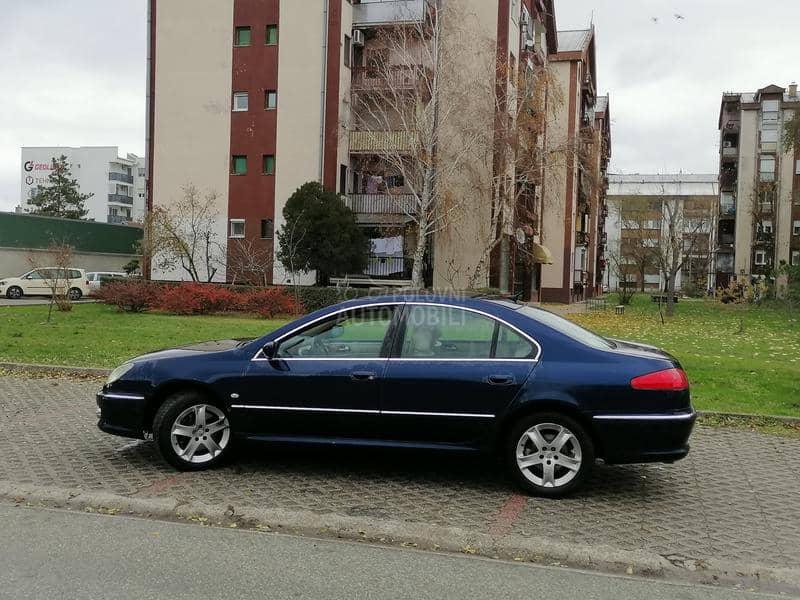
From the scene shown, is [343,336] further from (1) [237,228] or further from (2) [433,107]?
(1) [237,228]

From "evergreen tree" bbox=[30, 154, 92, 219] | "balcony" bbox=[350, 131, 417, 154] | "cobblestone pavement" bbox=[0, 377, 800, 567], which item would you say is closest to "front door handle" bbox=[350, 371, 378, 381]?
"cobblestone pavement" bbox=[0, 377, 800, 567]

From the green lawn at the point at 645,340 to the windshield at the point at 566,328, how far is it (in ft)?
11.7

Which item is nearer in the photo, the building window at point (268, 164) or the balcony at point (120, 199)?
the building window at point (268, 164)

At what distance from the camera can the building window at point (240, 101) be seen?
34969mm

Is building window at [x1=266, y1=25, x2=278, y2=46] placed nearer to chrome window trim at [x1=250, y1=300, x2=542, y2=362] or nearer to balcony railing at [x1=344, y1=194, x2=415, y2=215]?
balcony railing at [x1=344, y1=194, x2=415, y2=215]

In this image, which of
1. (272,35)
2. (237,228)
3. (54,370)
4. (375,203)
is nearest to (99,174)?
(237,228)

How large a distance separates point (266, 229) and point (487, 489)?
98.1 ft

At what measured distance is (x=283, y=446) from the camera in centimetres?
616

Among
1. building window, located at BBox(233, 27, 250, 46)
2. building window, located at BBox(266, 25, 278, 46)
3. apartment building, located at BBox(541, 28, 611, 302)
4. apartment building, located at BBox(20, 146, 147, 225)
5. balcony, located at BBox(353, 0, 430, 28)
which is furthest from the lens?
apartment building, located at BBox(20, 146, 147, 225)

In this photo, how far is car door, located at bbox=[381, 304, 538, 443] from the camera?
574cm

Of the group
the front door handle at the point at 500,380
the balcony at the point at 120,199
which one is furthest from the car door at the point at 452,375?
the balcony at the point at 120,199

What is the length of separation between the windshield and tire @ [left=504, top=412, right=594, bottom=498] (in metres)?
0.68

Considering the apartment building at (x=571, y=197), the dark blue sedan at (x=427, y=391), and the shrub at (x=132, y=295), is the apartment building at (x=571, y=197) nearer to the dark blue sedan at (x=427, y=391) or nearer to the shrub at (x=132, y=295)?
the shrub at (x=132, y=295)

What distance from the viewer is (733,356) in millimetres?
15586
